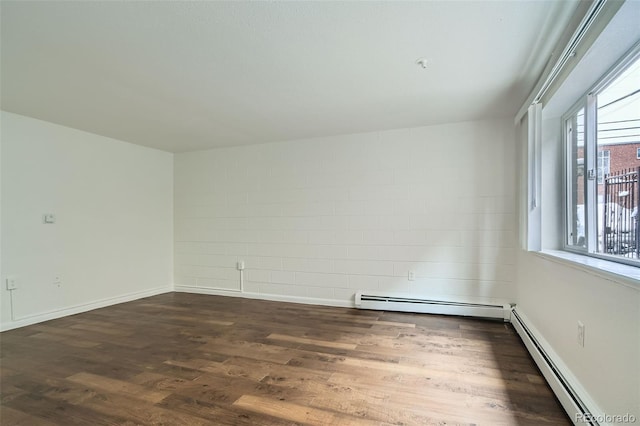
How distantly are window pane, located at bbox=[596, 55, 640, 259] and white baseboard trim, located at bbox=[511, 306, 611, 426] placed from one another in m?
→ 0.82

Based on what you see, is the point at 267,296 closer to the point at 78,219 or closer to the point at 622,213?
the point at 78,219

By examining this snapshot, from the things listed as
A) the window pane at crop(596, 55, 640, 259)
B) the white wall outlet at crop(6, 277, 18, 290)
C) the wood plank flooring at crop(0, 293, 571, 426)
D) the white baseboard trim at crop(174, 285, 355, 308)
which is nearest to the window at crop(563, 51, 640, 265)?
the window pane at crop(596, 55, 640, 259)

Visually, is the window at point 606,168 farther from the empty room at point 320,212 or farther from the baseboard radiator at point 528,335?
the baseboard radiator at point 528,335

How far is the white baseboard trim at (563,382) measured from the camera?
1685mm

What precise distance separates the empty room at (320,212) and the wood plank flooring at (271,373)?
0.08ft

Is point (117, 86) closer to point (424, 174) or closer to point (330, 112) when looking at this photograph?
point (330, 112)

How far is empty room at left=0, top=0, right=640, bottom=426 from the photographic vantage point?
6.34 ft

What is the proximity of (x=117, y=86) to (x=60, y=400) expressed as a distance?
252cm

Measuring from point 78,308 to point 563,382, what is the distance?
5.23m

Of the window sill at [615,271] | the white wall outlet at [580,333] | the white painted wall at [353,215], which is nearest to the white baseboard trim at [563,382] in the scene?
the white wall outlet at [580,333]

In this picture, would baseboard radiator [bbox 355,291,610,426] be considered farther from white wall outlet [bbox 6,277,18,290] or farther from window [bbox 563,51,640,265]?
white wall outlet [bbox 6,277,18,290]

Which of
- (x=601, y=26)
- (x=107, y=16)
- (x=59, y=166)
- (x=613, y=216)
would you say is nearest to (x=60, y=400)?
(x=107, y=16)

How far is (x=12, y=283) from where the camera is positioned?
11.9 feet

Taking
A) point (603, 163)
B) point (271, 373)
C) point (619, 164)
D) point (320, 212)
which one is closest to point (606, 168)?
point (603, 163)
